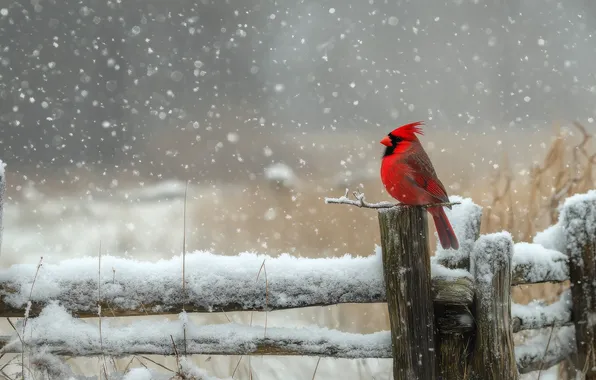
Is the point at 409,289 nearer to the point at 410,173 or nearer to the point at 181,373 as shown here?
the point at 410,173

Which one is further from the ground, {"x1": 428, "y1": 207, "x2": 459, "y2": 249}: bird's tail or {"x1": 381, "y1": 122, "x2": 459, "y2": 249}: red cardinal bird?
{"x1": 381, "y1": 122, "x2": 459, "y2": 249}: red cardinal bird

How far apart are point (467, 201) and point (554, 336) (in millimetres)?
1295

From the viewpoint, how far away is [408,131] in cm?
269

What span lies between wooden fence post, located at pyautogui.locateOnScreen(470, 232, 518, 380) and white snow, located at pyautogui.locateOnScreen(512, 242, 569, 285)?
1.72ft

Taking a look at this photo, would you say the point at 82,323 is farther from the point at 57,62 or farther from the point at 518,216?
the point at 57,62

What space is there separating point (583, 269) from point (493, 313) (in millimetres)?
1145

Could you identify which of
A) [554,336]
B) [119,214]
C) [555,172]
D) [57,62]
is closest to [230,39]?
[57,62]

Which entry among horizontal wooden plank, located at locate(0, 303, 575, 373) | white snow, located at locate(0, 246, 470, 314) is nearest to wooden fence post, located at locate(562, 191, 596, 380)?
white snow, located at locate(0, 246, 470, 314)

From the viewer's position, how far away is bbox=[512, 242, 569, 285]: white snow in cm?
316

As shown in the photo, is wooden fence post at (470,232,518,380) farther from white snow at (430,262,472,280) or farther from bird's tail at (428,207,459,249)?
bird's tail at (428,207,459,249)

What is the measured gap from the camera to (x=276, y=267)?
2598mm

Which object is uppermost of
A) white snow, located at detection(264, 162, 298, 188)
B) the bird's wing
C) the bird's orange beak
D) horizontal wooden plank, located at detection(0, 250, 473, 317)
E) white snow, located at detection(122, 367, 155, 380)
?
white snow, located at detection(264, 162, 298, 188)

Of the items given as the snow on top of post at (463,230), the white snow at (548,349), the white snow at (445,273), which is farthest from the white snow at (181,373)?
the white snow at (548,349)

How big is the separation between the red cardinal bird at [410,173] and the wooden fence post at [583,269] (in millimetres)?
1043
